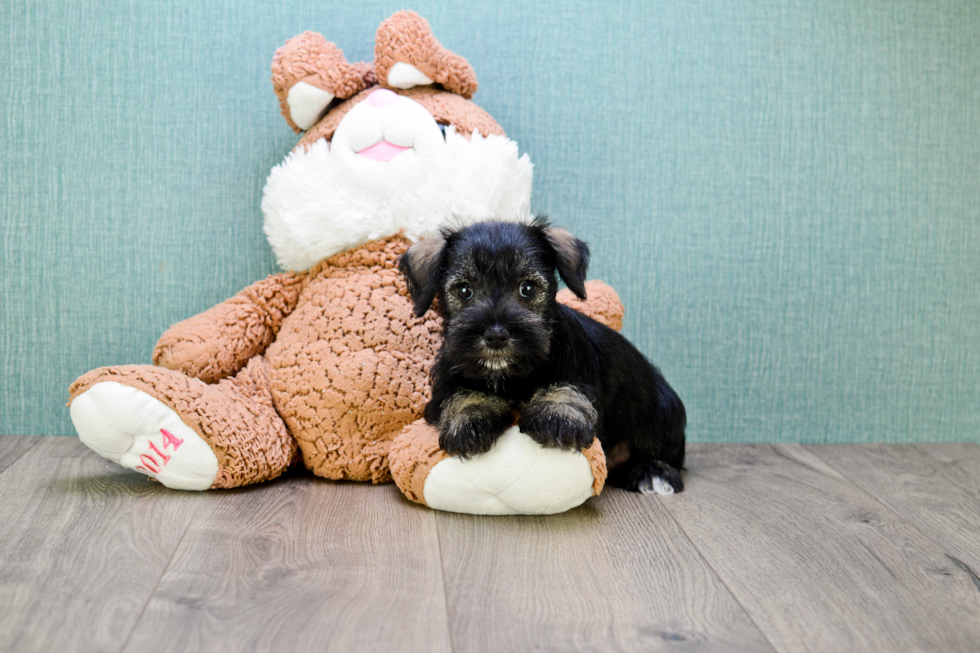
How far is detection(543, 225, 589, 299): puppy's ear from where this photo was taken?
1963mm

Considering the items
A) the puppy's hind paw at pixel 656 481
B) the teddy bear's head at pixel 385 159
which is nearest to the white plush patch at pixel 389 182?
the teddy bear's head at pixel 385 159

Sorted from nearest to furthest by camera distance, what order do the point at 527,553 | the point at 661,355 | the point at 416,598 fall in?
the point at 416,598
the point at 527,553
the point at 661,355

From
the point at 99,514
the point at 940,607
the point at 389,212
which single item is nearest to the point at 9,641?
the point at 99,514

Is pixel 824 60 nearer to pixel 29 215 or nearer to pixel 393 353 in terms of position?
pixel 393 353

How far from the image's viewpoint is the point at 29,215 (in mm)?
2693

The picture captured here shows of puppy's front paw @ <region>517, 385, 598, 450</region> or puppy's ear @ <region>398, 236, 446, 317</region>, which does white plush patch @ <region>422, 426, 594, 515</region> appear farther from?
puppy's ear @ <region>398, 236, 446, 317</region>

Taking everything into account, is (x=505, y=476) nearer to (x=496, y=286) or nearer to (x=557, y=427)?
(x=557, y=427)

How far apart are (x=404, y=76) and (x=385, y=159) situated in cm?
27

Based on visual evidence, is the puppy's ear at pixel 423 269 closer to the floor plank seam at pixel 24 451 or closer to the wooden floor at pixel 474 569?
the wooden floor at pixel 474 569

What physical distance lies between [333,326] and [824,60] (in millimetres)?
2002

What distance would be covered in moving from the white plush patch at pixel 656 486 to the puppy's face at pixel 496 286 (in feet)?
1.99

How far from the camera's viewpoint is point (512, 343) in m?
1.75

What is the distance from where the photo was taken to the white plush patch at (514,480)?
1.88 metres

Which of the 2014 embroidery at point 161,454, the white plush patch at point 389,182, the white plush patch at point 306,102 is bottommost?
the 2014 embroidery at point 161,454
